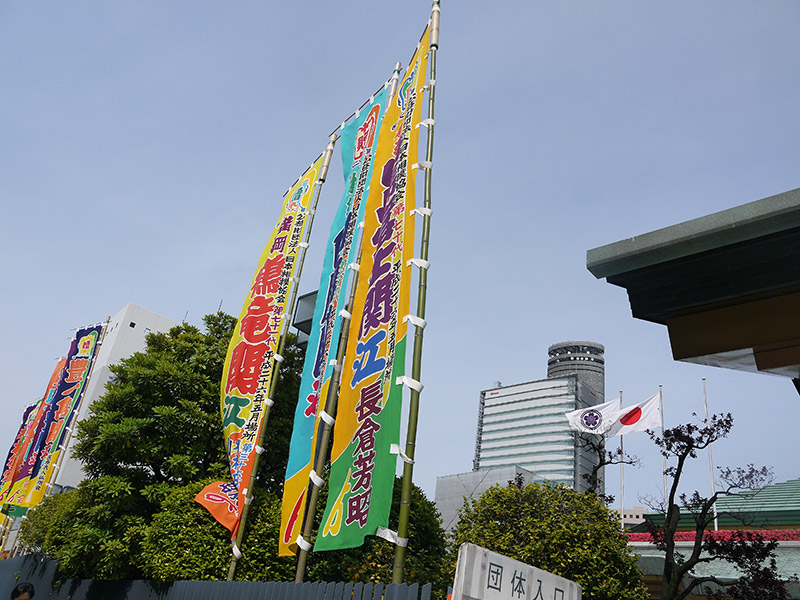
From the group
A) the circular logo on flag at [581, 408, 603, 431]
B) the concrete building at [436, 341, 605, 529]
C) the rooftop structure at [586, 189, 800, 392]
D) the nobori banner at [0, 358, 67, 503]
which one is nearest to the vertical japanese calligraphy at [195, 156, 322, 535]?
the rooftop structure at [586, 189, 800, 392]

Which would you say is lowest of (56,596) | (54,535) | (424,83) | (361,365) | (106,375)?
(56,596)

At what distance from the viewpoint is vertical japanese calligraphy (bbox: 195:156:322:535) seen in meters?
12.5

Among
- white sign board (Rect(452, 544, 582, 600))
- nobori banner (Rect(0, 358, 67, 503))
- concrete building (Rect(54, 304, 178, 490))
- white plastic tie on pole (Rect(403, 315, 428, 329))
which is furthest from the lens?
concrete building (Rect(54, 304, 178, 490))

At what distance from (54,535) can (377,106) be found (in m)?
13.1

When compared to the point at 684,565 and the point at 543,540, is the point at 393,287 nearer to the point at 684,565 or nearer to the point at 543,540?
the point at 543,540

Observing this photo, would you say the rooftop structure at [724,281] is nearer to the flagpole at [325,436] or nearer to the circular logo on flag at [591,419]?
the flagpole at [325,436]

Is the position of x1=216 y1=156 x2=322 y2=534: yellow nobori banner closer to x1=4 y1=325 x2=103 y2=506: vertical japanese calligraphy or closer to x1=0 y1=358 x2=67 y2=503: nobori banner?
A: x1=4 y1=325 x2=103 y2=506: vertical japanese calligraphy

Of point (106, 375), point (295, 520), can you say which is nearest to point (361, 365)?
point (295, 520)

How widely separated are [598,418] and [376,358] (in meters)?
15.6

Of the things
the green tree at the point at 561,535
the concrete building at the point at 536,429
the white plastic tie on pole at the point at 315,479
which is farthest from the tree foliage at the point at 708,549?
the concrete building at the point at 536,429

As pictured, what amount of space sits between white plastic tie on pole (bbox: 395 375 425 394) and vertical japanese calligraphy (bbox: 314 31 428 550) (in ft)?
0.20

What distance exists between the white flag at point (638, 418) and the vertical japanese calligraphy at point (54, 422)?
64.2 feet

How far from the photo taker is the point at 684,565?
1406 cm

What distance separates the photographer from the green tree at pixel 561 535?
12031 millimetres
